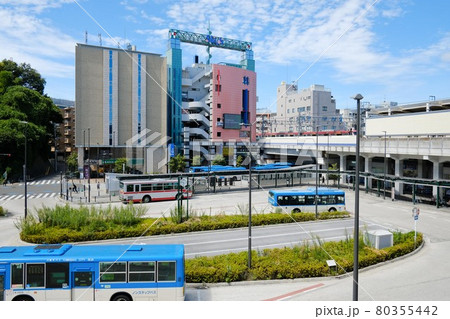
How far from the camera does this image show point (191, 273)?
1307 centimetres

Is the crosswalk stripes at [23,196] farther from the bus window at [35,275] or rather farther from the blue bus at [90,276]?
the bus window at [35,275]

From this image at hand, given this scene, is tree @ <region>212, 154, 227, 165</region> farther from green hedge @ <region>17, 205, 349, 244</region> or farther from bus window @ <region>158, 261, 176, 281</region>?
bus window @ <region>158, 261, 176, 281</region>

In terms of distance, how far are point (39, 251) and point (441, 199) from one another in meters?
31.9

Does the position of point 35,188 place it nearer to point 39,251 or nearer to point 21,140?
point 21,140

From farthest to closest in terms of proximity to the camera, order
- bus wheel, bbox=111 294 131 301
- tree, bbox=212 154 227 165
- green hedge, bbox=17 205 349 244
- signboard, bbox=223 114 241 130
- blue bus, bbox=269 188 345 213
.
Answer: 1. signboard, bbox=223 114 241 130
2. tree, bbox=212 154 227 165
3. blue bus, bbox=269 188 345 213
4. green hedge, bbox=17 205 349 244
5. bus wheel, bbox=111 294 131 301

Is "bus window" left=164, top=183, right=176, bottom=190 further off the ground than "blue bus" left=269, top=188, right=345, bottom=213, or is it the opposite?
"bus window" left=164, top=183, right=176, bottom=190

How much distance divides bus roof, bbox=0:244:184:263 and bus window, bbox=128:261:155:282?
15 centimetres

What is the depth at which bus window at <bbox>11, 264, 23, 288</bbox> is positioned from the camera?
10477mm

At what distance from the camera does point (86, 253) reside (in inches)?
436

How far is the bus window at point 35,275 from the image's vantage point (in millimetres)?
10539

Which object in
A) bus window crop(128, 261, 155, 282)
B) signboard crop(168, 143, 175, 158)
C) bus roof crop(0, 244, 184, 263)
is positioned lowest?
bus window crop(128, 261, 155, 282)

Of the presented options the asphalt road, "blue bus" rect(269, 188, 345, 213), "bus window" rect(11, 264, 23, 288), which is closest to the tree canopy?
the asphalt road
